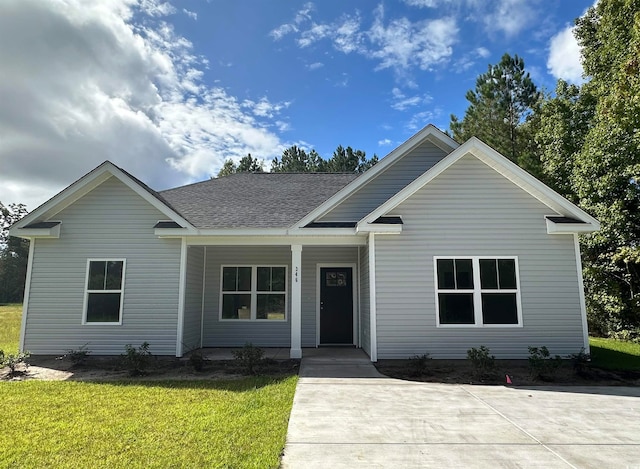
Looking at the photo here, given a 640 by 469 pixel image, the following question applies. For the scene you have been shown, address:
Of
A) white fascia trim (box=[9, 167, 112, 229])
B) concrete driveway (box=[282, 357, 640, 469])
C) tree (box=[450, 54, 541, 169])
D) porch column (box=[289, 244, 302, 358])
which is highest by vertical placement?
tree (box=[450, 54, 541, 169])

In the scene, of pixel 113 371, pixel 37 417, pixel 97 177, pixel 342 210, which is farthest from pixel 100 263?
pixel 342 210

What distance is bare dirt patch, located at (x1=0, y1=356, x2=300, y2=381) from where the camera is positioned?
7.38 m

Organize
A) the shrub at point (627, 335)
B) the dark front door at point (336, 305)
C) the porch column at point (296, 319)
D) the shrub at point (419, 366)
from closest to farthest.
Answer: the shrub at point (419, 366)
the porch column at point (296, 319)
the dark front door at point (336, 305)
the shrub at point (627, 335)

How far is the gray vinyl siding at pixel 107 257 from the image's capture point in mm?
9164

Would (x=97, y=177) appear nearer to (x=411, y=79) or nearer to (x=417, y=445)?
(x=417, y=445)

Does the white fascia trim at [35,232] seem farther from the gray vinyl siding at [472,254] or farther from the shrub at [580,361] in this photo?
the shrub at [580,361]

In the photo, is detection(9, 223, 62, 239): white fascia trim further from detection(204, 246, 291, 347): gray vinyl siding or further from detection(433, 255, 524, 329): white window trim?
detection(433, 255, 524, 329): white window trim

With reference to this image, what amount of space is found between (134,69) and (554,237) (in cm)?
1256

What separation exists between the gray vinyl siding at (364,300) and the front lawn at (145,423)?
319 centimetres

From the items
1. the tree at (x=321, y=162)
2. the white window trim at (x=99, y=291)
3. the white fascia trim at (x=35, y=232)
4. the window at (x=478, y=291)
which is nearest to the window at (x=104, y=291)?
the white window trim at (x=99, y=291)

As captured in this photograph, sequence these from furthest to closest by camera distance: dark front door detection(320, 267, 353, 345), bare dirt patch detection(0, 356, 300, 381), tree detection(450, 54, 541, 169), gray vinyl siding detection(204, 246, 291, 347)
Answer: tree detection(450, 54, 541, 169) < dark front door detection(320, 267, 353, 345) < gray vinyl siding detection(204, 246, 291, 347) < bare dirt patch detection(0, 356, 300, 381)

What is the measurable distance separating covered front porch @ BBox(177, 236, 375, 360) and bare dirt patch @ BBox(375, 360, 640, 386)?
2.94m

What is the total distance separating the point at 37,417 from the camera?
501cm

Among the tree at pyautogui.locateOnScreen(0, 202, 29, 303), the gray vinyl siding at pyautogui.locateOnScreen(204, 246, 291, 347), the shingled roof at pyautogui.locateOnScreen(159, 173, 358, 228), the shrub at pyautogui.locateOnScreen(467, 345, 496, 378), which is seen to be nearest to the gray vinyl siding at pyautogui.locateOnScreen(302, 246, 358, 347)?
the gray vinyl siding at pyautogui.locateOnScreen(204, 246, 291, 347)
